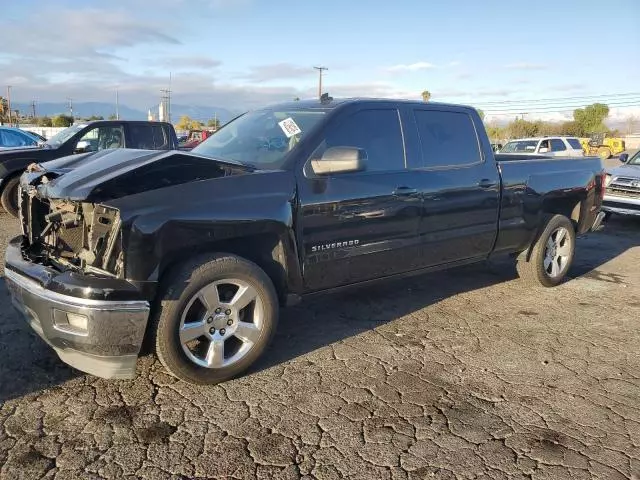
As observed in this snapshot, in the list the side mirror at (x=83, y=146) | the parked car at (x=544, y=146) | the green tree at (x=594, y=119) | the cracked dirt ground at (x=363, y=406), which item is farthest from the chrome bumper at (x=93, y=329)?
the green tree at (x=594, y=119)

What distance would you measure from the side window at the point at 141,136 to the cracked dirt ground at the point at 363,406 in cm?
577

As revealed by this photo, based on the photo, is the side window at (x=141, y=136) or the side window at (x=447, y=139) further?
the side window at (x=141, y=136)

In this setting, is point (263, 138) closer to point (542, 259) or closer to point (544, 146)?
point (542, 259)

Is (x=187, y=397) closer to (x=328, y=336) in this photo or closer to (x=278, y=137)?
(x=328, y=336)

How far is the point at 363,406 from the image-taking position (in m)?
3.31

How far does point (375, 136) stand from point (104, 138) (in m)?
7.15

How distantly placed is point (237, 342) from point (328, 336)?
95cm

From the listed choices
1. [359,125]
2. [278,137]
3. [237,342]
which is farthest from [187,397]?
[359,125]

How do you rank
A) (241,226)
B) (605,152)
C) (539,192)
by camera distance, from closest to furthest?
(241,226) → (539,192) → (605,152)

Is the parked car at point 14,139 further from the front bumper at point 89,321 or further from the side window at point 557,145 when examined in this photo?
the side window at point 557,145

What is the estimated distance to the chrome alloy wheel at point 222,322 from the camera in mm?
3361

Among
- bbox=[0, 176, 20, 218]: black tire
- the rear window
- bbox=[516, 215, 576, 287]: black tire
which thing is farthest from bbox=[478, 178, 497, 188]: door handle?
the rear window

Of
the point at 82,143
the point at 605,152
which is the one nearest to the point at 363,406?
the point at 82,143

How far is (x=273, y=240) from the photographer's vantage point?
3.69 m
